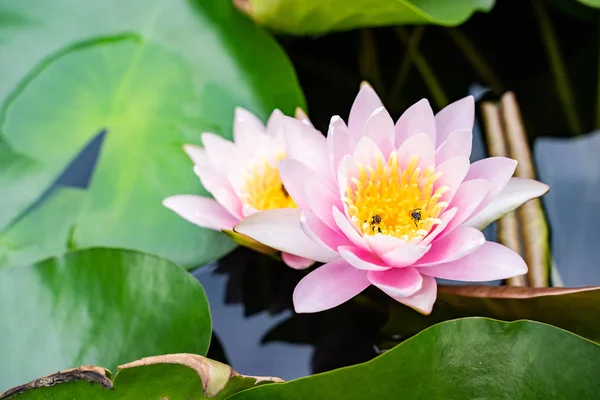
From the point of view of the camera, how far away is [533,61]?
170 centimetres

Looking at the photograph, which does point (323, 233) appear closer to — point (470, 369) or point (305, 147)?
point (305, 147)

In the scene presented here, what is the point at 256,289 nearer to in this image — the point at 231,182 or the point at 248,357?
the point at 248,357

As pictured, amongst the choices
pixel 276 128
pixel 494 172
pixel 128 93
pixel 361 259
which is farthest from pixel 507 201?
pixel 128 93

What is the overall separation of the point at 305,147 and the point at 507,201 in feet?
1.28

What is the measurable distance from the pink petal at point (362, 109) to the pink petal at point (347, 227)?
0.68ft

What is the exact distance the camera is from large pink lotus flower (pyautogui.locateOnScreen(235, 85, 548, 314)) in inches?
37.3

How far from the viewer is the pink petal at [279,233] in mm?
1024

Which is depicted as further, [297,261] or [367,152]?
[297,261]

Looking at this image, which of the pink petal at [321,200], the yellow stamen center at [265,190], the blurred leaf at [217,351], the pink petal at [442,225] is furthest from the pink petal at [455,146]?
the blurred leaf at [217,351]

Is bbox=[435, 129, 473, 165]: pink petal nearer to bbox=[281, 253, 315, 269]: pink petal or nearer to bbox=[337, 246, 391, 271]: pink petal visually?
bbox=[337, 246, 391, 271]: pink petal

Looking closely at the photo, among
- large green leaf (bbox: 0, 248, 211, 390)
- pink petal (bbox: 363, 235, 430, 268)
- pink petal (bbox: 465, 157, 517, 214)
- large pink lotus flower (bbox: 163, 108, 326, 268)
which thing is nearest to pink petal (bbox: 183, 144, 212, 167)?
large pink lotus flower (bbox: 163, 108, 326, 268)

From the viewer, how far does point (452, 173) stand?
3.19ft

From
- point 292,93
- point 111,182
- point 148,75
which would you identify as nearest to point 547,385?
point 292,93

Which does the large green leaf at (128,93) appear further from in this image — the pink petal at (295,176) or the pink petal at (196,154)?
the pink petal at (295,176)
